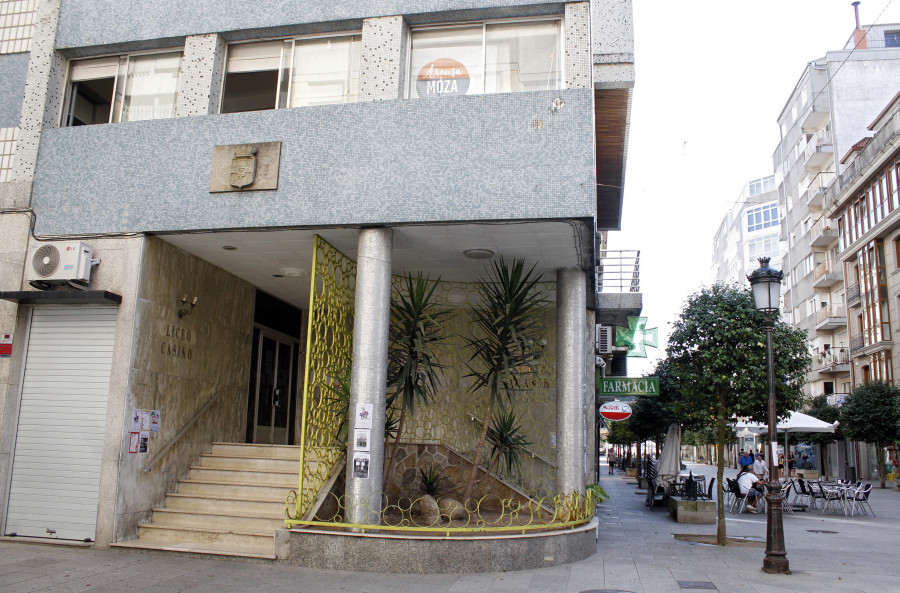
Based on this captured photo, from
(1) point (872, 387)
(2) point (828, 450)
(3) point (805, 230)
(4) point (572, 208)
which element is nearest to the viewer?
(4) point (572, 208)

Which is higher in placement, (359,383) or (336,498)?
(359,383)

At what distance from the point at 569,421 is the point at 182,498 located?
5.56m

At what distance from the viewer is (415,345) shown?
927 centimetres

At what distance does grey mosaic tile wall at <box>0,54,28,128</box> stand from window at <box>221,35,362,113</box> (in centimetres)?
326

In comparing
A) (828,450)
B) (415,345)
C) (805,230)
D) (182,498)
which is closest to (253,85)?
(415,345)

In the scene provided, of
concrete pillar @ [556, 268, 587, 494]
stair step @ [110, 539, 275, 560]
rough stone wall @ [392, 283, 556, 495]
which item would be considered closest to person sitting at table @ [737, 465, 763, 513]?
rough stone wall @ [392, 283, 556, 495]

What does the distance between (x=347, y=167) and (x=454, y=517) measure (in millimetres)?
5116

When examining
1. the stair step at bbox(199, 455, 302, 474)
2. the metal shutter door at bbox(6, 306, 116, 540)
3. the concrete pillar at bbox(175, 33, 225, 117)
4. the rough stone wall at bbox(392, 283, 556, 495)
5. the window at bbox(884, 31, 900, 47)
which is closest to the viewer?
the metal shutter door at bbox(6, 306, 116, 540)

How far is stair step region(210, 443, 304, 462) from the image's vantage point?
1048cm

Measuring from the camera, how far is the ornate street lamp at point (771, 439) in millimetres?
8297

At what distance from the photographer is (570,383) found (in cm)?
989

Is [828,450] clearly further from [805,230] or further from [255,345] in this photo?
[255,345]

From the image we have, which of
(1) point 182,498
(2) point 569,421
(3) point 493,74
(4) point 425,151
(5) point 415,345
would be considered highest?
(3) point 493,74

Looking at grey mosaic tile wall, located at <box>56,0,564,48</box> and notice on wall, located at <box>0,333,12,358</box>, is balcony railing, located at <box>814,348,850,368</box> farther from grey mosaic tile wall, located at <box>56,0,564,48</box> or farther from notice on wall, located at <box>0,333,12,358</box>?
notice on wall, located at <box>0,333,12,358</box>
